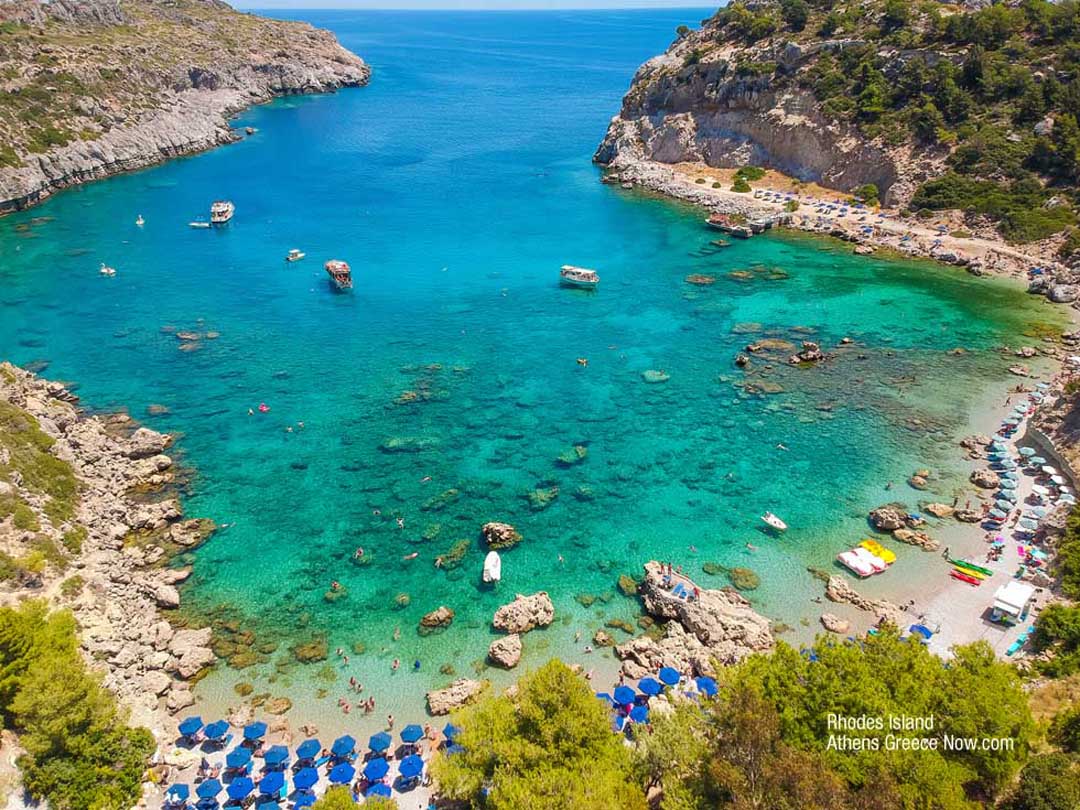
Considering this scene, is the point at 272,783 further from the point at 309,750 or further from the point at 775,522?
the point at 775,522

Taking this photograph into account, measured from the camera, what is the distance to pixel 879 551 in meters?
40.5

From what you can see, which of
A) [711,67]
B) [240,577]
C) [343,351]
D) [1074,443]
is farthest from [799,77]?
[240,577]

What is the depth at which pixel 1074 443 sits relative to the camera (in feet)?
150

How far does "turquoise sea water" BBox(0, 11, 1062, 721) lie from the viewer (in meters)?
39.9

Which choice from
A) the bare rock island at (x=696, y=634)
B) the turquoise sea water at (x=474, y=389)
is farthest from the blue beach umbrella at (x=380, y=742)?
the bare rock island at (x=696, y=634)

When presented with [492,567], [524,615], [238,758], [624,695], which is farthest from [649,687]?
[238,758]

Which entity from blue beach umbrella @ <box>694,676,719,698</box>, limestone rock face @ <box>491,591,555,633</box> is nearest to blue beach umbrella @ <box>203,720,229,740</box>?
limestone rock face @ <box>491,591,555,633</box>

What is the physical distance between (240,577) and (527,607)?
18.3 m

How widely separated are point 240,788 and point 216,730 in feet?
12.1

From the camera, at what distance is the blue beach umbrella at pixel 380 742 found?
96.8ft

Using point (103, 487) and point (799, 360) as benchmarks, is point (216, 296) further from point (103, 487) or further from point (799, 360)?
point (799, 360)

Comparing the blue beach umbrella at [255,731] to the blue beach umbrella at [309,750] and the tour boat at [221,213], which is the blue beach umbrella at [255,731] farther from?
the tour boat at [221,213]

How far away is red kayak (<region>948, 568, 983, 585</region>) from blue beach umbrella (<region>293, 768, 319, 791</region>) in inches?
1467

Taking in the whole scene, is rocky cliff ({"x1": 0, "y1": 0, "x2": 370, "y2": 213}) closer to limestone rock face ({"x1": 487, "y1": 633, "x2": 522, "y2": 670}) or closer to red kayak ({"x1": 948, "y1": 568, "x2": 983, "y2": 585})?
limestone rock face ({"x1": 487, "y1": 633, "x2": 522, "y2": 670})
